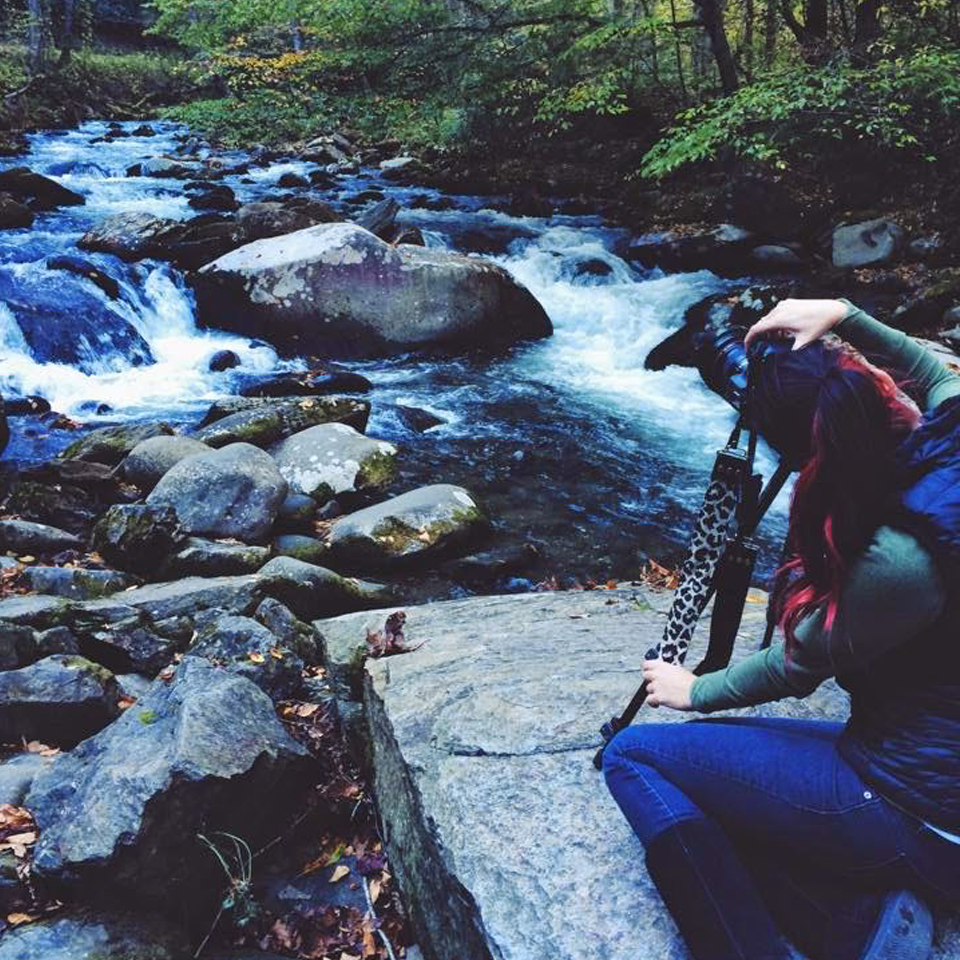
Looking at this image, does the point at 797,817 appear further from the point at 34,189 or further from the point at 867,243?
the point at 34,189

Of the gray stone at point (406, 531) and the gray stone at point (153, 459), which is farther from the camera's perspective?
the gray stone at point (153, 459)

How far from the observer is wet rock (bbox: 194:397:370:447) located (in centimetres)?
846

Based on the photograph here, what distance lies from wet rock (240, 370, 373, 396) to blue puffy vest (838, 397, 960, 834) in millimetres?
8914

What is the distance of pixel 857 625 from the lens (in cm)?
168

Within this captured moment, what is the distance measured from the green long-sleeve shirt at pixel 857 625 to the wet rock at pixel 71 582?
4.87 meters

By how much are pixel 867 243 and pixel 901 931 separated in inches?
539

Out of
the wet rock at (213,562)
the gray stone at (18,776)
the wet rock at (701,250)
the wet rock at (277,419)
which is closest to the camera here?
the gray stone at (18,776)

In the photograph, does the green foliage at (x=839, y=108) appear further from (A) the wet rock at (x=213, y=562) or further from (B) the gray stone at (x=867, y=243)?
(A) the wet rock at (x=213, y=562)

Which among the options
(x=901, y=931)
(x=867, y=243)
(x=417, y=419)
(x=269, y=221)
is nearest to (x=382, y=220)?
(x=269, y=221)

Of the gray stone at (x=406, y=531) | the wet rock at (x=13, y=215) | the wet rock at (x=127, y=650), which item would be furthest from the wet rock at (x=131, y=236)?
the wet rock at (x=127, y=650)

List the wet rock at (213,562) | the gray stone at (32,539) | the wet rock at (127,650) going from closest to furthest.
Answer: the wet rock at (127,650)
the wet rock at (213,562)
the gray stone at (32,539)

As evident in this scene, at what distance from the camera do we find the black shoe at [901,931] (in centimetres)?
182

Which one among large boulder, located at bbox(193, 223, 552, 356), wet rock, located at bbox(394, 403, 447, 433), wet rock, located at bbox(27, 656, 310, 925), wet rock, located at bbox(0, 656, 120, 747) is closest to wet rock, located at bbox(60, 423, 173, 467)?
wet rock, located at bbox(394, 403, 447, 433)

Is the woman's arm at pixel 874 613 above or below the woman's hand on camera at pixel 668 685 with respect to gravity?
above
